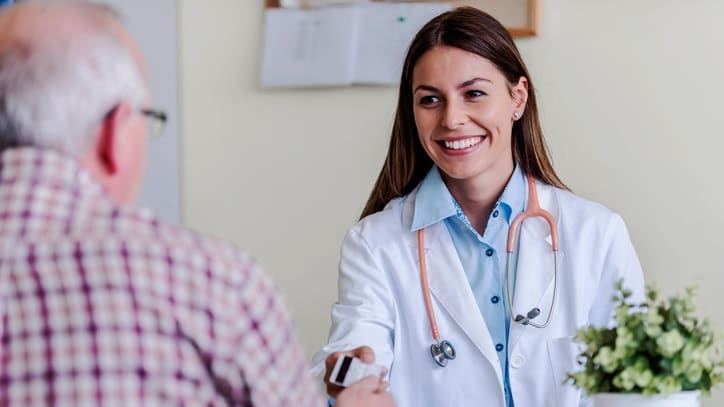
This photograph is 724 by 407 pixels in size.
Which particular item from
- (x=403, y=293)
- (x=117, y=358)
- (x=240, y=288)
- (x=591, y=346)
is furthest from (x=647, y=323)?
(x=403, y=293)

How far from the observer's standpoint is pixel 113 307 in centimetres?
88

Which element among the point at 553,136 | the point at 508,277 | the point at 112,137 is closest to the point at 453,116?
the point at 508,277

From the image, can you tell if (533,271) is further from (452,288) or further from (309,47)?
(309,47)

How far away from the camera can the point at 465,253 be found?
1.89 metres

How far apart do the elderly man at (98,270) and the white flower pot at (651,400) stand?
0.42m

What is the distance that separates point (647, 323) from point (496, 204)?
2.43 feet

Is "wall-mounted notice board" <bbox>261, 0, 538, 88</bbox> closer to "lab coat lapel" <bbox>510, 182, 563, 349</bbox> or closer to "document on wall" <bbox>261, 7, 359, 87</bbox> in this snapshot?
"document on wall" <bbox>261, 7, 359, 87</bbox>

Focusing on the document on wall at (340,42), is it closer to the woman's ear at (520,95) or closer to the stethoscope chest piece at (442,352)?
the woman's ear at (520,95)

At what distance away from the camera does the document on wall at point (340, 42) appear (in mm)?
2479

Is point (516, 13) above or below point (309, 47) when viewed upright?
above

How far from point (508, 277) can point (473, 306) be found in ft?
0.29

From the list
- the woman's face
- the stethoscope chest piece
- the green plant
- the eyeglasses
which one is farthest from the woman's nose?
the eyeglasses

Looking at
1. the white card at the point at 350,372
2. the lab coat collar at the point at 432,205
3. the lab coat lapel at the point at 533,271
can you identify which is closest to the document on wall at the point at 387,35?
the lab coat collar at the point at 432,205

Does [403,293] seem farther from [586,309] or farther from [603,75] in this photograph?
[603,75]
